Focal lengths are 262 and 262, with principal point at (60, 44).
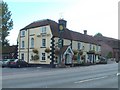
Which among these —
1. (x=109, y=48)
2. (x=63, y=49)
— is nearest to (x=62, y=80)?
(x=63, y=49)

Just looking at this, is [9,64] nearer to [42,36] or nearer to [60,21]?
[42,36]

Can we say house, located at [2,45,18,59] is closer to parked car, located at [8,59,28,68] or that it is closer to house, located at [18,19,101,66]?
house, located at [18,19,101,66]

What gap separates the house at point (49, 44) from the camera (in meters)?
44.6

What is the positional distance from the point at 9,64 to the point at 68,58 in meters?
11.0

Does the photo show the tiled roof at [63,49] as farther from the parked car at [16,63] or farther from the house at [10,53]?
the house at [10,53]

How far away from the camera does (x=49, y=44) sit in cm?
4478

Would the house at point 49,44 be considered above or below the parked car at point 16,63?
above

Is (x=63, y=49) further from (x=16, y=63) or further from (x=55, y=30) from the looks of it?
(x=16, y=63)

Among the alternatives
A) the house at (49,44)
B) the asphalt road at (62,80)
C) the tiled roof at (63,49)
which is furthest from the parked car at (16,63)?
the asphalt road at (62,80)

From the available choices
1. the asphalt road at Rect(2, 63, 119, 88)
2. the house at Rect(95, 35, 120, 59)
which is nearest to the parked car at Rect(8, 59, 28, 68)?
the asphalt road at Rect(2, 63, 119, 88)

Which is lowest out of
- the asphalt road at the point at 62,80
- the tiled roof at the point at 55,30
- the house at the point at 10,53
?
the asphalt road at the point at 62,80

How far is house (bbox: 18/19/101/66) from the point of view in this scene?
44.6 m

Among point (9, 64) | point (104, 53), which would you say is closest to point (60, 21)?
point (9, 64)

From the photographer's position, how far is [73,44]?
5084cm
